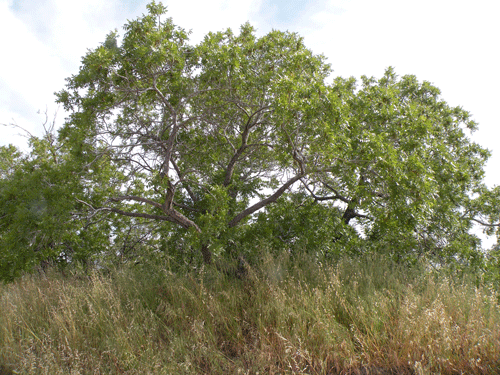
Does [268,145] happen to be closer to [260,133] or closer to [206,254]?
[260,133]

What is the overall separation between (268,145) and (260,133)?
4.47ft

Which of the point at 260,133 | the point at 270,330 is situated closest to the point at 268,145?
the point at 260,133

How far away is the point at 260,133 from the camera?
883 centimetres

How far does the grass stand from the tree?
1.47 metres

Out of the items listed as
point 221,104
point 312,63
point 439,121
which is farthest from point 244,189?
point 439,121

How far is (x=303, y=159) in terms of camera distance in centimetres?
689

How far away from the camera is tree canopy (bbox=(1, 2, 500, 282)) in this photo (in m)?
5.77

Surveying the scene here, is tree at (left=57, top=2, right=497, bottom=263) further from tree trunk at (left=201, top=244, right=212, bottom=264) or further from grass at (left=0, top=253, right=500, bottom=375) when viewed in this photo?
grass at (left=0, top=253, right=500, bottom=375)

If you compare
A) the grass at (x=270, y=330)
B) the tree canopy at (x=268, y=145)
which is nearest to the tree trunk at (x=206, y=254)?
the tree canopy at (x=268, y=145)

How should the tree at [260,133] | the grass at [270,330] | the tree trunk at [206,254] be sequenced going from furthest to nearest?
the tree trunk at [206,254], the tree at [260,133], the grass at [270,330]

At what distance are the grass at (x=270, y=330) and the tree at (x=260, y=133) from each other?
4.82 feet

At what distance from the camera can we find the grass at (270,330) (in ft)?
12.1

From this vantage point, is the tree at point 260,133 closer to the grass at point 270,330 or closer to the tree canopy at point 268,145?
the tree canopy at point 268,145

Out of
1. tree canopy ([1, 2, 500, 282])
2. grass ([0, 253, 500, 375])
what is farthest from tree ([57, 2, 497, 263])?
grass ([0, 253, 500, 375])
